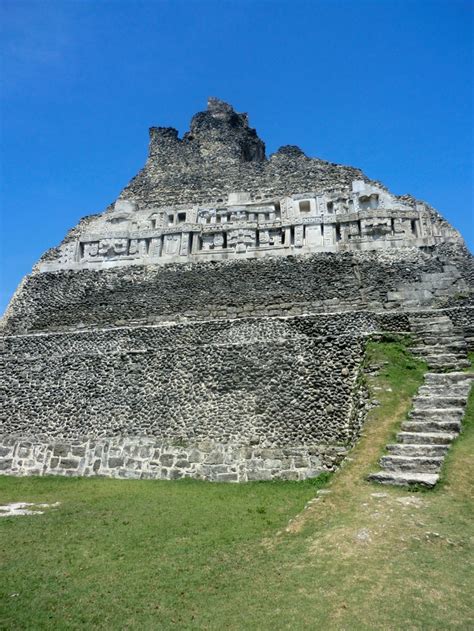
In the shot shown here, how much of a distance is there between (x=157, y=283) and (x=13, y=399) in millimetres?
6920

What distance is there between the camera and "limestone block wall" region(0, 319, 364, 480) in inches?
514

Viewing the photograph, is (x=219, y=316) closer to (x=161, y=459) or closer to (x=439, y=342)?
(x=161, y=459)

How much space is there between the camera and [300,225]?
2095 centimetres

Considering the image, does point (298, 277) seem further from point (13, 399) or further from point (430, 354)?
point (13, 399)

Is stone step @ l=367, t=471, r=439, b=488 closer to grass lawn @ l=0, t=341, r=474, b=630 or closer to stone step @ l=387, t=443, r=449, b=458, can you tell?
grass lawn @ l=0, t=341, r=474, b=630

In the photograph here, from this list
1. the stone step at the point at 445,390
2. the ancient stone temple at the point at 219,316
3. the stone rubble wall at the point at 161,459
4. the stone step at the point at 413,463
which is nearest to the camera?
the stone step at the point at 413,463

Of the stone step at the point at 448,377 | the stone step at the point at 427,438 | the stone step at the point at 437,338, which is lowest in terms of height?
the stone step at the point at 427,438

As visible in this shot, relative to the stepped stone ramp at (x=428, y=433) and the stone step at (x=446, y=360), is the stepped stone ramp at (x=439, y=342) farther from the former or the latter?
the stepped stone ramp at (x=428, y=433)

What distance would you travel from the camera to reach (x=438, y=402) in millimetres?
10781

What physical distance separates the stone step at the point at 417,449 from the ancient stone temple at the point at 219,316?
2.22m

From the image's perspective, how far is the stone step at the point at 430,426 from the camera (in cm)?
975

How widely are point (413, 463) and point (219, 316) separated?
9.70 metres

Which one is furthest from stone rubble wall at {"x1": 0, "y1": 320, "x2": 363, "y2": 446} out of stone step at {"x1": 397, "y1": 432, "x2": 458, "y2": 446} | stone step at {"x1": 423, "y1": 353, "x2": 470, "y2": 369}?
stone step at {"x1": 397, "y1": 432, "x2": 458, "y2": 446}

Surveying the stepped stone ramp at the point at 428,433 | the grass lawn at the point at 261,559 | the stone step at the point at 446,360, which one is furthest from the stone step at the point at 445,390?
the stone step at the point at 446,360
